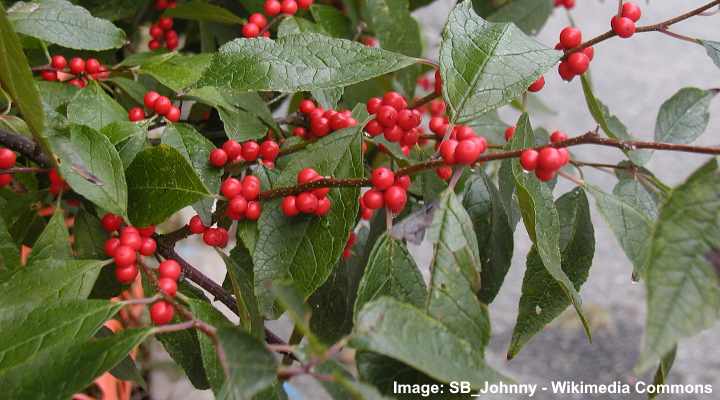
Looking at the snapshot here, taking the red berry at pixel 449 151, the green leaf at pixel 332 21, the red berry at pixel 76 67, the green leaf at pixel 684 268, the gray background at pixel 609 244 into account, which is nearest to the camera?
the green leaf at pixel 684 268

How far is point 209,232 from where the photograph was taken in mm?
528

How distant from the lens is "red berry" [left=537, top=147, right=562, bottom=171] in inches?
16.2

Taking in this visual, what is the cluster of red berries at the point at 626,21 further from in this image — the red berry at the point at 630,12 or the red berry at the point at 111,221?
the red berry at the point at 111,221

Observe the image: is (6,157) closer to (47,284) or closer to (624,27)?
(47,284)

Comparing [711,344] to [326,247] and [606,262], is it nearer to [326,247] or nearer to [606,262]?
[606,262]

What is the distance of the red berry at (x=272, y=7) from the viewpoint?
0.66 m

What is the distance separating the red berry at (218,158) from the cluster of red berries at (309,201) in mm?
72

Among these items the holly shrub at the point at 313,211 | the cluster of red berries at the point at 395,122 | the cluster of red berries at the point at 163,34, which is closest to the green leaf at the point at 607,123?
the holly shrub at the point at 313,211

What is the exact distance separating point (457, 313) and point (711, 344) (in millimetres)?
1454

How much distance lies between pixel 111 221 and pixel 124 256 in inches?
2.7

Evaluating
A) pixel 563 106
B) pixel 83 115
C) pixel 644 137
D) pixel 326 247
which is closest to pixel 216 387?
pixel 326 247

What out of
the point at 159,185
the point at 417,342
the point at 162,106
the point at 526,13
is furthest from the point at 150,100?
the point at 526,13

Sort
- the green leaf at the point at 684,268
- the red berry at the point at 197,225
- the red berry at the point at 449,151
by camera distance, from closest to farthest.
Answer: the green leaf at the point at 684,268 → the red berry at the point at 449,151 → the red berry at the point at 197,225

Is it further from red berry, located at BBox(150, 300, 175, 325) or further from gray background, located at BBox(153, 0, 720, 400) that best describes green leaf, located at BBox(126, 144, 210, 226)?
gray background, located at BBox(153, 0, 720, 400)
